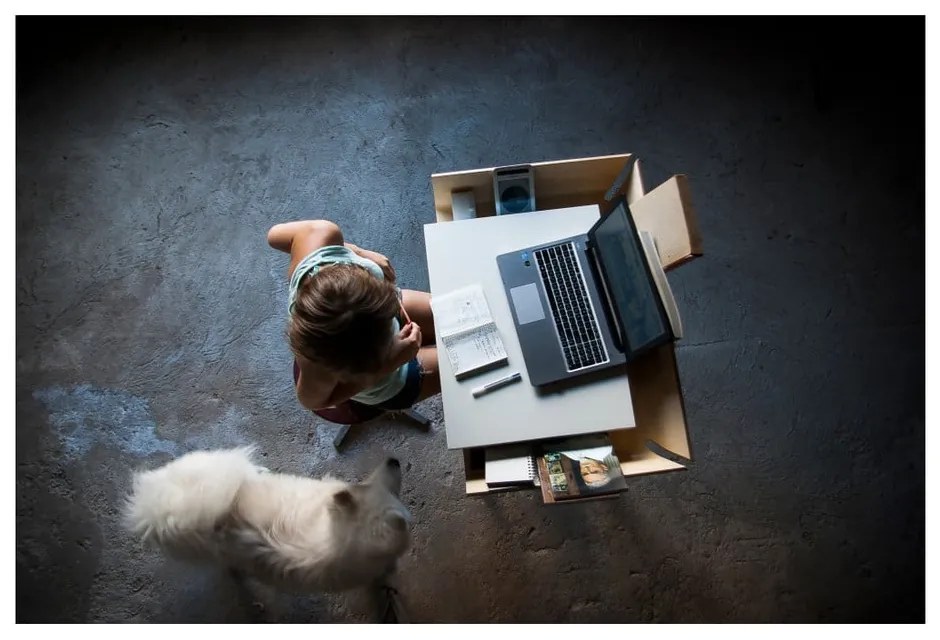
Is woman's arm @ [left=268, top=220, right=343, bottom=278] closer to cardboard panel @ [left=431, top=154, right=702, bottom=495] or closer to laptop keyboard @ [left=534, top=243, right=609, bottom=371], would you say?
cardboard panel @ [left=431, top=154, right=702, bottom=495]

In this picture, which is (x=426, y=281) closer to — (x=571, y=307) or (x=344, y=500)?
(x=571, y=307)

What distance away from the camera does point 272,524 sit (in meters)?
1.44

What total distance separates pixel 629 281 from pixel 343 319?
0.70m

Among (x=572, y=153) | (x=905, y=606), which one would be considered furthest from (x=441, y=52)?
(x=905, y=606)

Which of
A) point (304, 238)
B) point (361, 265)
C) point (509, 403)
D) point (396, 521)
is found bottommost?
point (396, 521)

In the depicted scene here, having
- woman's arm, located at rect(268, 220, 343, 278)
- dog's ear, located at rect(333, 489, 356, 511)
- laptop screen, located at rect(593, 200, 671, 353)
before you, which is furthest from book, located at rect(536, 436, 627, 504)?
→ woman's arm, located at rect(268, 220, 343, 278)

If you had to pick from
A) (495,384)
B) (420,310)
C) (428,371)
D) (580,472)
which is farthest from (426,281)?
(580,472)

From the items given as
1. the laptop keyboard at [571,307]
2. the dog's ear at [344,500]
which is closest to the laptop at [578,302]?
the laptop keyboard at [571,307]

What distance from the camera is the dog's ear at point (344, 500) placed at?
1.39 m

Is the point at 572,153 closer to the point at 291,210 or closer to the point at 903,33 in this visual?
the point at 291,210

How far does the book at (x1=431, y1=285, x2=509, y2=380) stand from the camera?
1457mm

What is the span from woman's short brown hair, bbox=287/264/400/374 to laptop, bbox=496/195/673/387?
44 centimetres

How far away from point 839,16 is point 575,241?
1947mm

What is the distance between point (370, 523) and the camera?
140 centimetres
